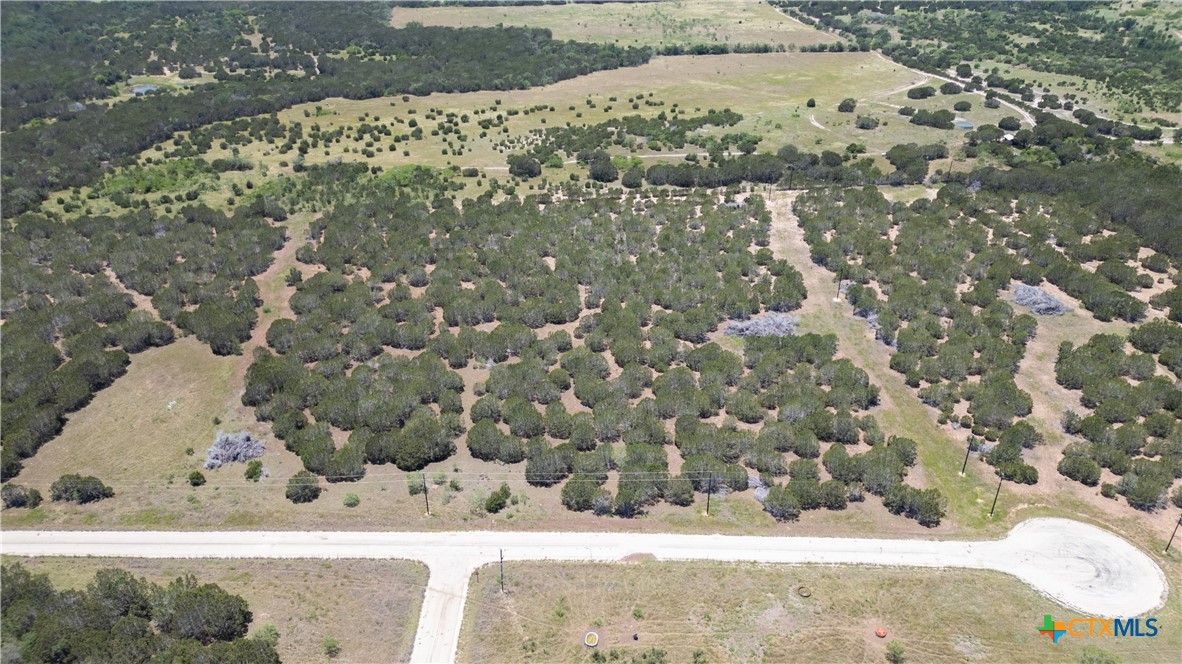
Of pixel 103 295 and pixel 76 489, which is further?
pixel 103 295

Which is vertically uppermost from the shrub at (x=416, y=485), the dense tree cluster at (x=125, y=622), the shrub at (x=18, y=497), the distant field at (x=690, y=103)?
the distant field at (x=690, y=103)

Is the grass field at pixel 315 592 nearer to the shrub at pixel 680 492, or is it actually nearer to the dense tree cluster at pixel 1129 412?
the shrub at pixel 680 492

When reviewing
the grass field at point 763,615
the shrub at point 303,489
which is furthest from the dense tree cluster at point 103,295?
the grass field at point 763,615

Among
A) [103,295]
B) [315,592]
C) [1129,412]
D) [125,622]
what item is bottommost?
[315,592]

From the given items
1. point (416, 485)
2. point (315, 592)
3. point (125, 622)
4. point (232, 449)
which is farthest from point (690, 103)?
point (125, 622)

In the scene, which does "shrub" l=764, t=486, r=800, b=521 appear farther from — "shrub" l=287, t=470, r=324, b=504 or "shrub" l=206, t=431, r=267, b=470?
Result: "shrub" l=206, t=431, r=267, b=470

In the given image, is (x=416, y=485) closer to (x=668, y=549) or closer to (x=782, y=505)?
(x=668, y=549)
